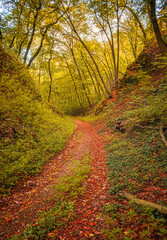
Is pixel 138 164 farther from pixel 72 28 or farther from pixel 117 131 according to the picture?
pixel 72 28

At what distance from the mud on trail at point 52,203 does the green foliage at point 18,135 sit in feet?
1.58

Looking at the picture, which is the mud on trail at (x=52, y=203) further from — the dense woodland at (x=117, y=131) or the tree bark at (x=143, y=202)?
the tree bark at (x=143, y=202)

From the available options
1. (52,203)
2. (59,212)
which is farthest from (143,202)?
(52,203)

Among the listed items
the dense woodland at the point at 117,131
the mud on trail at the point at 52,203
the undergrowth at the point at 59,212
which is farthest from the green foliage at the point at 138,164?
the undergrowth at the point at 59,212

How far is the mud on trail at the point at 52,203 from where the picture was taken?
287 cm

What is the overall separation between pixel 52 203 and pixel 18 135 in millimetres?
4265

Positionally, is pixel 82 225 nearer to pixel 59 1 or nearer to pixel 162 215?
pixel 162 215

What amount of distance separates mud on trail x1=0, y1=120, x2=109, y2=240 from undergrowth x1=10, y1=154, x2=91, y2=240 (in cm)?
14

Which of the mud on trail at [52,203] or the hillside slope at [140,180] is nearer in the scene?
the hillside slope at [140,180]

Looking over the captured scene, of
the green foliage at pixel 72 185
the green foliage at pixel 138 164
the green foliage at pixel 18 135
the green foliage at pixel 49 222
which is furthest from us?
the green foliage at pixel 18 135

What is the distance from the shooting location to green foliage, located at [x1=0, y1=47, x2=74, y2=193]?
4.84 meters

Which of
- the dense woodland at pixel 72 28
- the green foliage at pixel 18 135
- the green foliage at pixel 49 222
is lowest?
the green foliage at pixel 49 222

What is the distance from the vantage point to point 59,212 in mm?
3299

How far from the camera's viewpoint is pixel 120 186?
3801 millimetres
